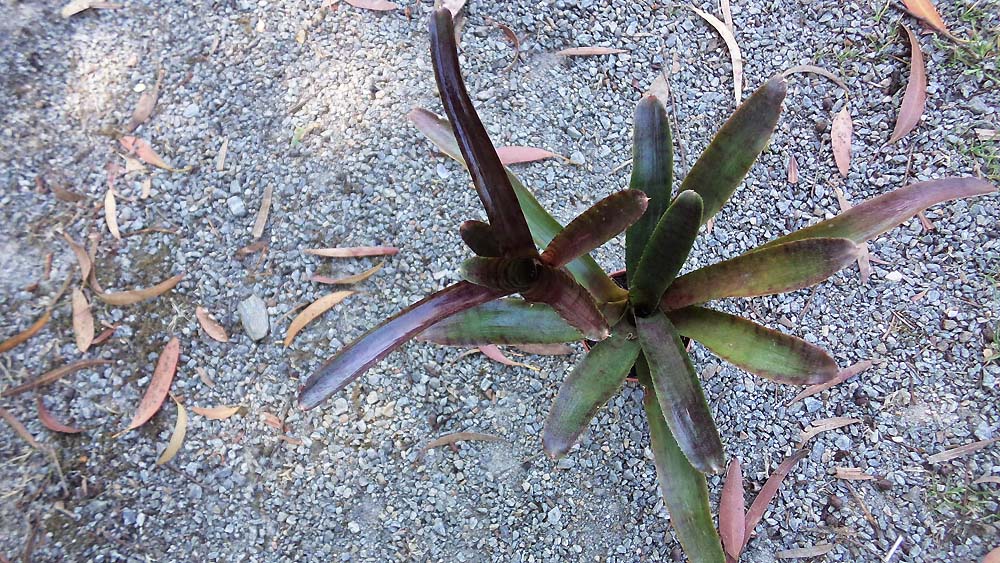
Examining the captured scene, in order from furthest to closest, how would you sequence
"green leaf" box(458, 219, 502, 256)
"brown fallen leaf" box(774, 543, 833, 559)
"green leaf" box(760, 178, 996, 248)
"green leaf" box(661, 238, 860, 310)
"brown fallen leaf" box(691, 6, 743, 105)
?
"brown fallen leaf" box(691, 6, 743, 105) → "brown fallen leaf" box(774, 543, 833, 559) → "green leaf" box(760, 178, 996, 248) → "green leaf" box(661, 238, 860, 310) → "green leaf" box(458, 219, 502, 256)

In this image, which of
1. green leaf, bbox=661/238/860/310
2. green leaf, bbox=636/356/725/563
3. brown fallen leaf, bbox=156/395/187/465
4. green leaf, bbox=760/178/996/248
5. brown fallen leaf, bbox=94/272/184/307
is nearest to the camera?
green leaf, bbox=661/238/860/310

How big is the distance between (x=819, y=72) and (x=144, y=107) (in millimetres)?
1987

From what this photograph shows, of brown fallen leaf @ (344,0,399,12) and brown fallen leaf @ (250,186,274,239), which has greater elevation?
brown fallen leaf @ (344,0,399,12)

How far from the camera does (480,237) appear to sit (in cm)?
87

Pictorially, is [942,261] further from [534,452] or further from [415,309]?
[415,309]

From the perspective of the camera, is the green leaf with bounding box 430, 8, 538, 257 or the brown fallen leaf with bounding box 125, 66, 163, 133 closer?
the green leaf with bounding box 430, 8, 538, 257

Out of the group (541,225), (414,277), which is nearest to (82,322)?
(414,277)

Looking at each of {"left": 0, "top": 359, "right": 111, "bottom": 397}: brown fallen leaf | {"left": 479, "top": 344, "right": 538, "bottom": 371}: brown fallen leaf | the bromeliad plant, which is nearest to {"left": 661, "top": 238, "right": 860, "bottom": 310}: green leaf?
the bromeliad plant

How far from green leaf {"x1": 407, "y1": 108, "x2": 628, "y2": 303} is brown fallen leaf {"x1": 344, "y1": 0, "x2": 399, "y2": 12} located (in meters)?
0.81

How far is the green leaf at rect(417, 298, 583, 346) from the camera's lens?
1263 mm

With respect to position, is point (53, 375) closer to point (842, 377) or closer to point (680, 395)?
point (680, 395)

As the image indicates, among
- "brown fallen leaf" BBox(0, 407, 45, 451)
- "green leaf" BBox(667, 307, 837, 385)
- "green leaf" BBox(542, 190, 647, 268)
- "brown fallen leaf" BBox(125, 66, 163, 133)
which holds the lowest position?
"brown fallen leaf" BBox(0, 407, 45, 451)

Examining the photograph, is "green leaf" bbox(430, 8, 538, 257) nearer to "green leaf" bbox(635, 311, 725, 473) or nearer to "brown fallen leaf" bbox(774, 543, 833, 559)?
"green leaf" bbox(635, 311, 725, 473)

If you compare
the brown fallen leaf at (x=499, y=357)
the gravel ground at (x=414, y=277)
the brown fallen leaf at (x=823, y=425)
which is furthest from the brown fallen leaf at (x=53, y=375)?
the brown fallen leaf at (x=823, y=425)
